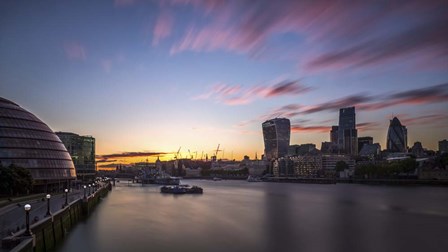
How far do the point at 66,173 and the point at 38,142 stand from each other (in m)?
9.16

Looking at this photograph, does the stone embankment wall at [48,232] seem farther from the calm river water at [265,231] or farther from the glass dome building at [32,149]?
the glass dome building at [32,149]

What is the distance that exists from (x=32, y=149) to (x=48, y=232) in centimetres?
4852

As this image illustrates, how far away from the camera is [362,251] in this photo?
1486 inches

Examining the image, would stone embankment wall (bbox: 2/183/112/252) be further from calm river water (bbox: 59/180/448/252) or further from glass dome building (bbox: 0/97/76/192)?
glass dome building (bbox: 0/97/76/192)

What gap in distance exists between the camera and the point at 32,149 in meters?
76.9

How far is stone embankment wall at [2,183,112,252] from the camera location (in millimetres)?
22492

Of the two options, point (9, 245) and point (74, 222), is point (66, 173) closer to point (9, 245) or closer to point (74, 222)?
point (74, 222)

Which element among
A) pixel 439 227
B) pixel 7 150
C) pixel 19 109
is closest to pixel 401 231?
pixel 439 227

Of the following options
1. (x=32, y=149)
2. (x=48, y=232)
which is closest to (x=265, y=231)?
(x=48, y=232)

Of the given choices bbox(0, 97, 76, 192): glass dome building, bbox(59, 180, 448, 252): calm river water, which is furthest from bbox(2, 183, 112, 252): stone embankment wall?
bbox(0, 97, 76, 192): glass dome building

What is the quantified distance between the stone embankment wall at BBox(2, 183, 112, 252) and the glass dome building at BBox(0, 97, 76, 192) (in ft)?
66.7

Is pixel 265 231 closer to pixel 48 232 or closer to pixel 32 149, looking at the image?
pixel 48 232

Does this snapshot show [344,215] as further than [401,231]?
Yes

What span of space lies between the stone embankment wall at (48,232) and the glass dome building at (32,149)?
2034 centimetres
